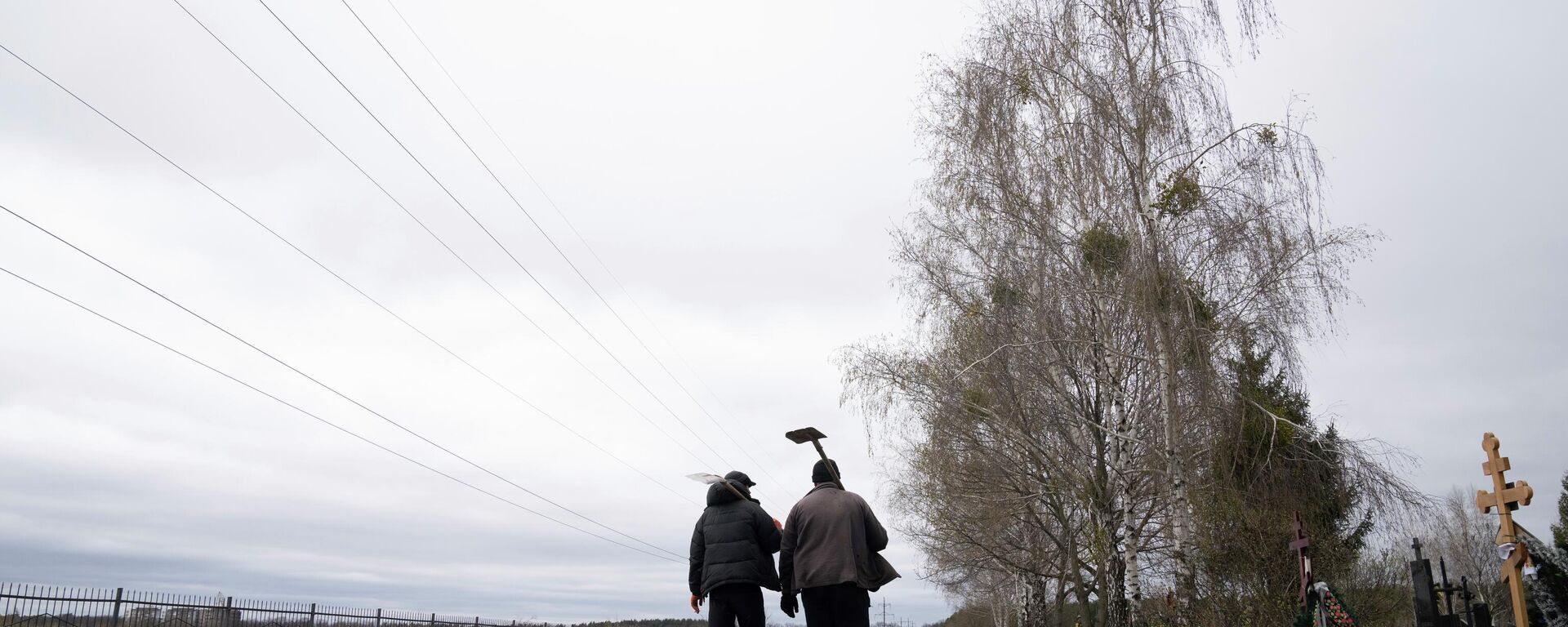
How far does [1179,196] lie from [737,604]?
32.6 ft

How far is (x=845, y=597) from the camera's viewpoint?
22.9 ft

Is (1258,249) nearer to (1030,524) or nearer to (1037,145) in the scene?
(1037,145)

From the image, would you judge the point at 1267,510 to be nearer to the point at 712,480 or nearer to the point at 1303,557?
the point at 1303,557

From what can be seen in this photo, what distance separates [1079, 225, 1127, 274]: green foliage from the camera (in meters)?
15.0

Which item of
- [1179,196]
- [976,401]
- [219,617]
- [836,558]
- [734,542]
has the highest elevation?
[1179,196]

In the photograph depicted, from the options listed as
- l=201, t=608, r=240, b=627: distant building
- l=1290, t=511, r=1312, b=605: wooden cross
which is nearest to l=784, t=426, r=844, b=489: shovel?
l=1290, t=511, r=1312, b=605: wooden cross

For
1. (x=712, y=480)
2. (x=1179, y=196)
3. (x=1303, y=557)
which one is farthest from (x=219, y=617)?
(x=1179, y=196)

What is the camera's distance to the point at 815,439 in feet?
25.8

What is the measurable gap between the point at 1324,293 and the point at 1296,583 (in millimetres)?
3729

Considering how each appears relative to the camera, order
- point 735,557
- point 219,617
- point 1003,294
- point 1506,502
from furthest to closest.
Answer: point 1003,294
point 219,617
point 1506,502
point 735,557

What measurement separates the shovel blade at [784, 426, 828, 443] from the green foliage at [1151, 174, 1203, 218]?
28.0ft

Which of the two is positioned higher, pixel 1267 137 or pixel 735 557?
pixel 1267 137

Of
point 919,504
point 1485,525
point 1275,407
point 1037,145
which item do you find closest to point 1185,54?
point 1037,145

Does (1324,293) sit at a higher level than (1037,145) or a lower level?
lower
